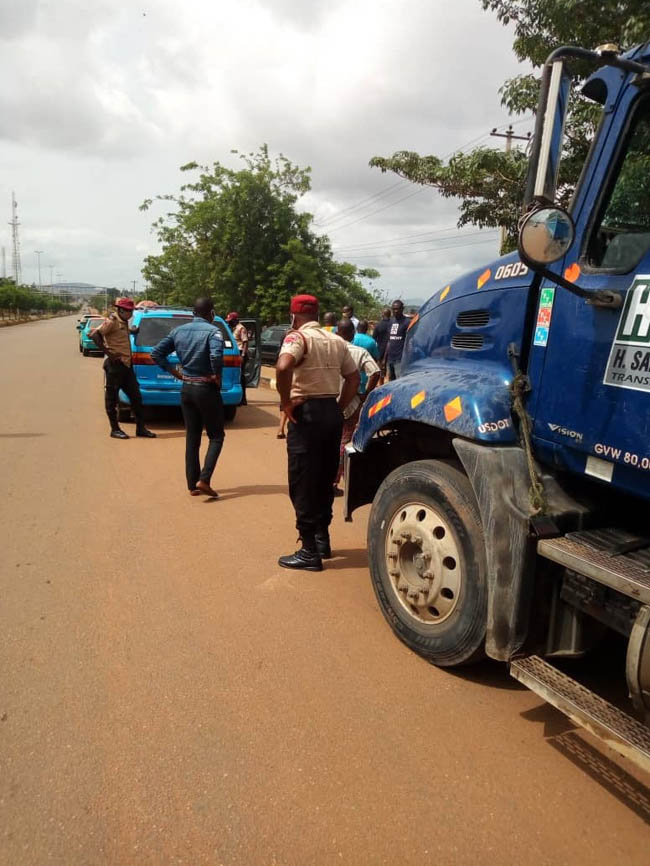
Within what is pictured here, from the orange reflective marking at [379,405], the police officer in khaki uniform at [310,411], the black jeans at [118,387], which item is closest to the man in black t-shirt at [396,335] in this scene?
the black jeans at [118,387]

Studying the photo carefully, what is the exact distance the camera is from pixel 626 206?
7.86 ft

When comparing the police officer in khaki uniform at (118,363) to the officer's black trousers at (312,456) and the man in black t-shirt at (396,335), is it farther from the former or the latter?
the officer's black trousers at (312,456)

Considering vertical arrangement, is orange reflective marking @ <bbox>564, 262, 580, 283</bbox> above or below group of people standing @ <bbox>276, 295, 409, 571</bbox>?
above

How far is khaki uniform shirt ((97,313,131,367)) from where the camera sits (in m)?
8.20

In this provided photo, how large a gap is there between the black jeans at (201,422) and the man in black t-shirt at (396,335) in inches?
204

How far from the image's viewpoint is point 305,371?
4004 mm

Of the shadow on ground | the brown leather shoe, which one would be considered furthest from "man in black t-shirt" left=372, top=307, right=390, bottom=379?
the brown leather shoe

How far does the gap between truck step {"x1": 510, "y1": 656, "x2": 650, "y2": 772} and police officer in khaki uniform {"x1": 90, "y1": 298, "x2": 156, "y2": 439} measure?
693 centimetres

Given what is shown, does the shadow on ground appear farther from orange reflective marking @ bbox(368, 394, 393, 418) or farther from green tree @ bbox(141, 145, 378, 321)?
green tree @ bbox(141, 145, 378, 321)

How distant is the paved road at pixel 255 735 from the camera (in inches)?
82.0

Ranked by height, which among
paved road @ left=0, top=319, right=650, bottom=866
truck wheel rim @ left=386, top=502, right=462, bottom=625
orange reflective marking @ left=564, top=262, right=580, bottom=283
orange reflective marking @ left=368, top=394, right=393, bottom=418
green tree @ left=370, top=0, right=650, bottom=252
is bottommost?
paved road @ left=0, top=319, right=650, bottom=866

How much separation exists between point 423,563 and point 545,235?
5.36ft

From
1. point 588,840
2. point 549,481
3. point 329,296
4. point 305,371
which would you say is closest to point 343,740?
point 588,840

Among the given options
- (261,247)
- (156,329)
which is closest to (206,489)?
(156,329)
